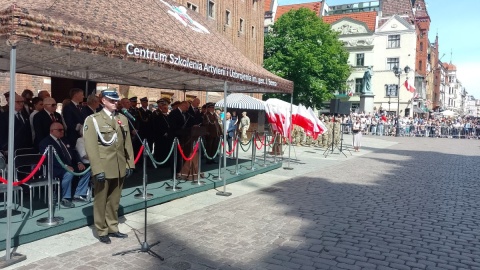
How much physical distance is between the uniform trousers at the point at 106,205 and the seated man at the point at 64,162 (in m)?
1.41

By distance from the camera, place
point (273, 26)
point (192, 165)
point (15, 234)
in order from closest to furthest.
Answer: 1. point (15, 234)
2. point (192, 165)
3. point (273, 26)

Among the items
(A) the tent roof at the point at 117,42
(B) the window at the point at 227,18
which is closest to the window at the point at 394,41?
(B) the window at the point at 227,18

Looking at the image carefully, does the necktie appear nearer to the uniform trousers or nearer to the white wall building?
the uniform trousers

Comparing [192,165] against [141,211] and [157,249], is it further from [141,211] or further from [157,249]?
[157,249]

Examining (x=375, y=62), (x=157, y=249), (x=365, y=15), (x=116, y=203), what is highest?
(x=365, y=15)

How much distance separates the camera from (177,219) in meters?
7.04

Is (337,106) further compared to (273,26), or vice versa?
(273,26)

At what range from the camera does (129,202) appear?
7.44m

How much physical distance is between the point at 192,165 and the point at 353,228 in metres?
4.41

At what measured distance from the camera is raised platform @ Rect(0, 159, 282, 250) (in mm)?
5566

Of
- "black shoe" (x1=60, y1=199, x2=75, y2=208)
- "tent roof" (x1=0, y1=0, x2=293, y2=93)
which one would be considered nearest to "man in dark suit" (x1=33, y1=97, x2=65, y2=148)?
"tent roof" (x1=0, y1=0, x2=293, y2=93)

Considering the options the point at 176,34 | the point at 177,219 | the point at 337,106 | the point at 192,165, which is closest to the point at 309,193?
the point at 192,165

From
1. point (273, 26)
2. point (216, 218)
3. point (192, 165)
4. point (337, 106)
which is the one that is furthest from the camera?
point (273, 26)

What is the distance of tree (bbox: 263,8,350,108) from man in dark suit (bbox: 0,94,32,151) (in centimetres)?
3603
